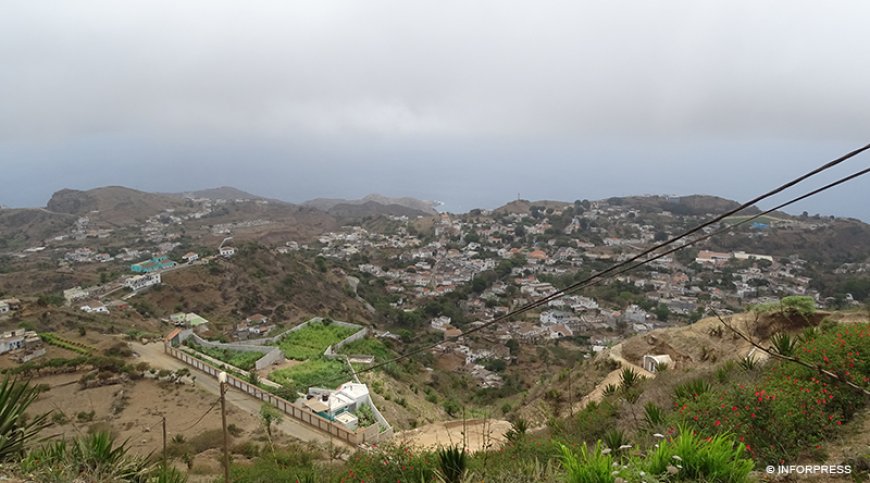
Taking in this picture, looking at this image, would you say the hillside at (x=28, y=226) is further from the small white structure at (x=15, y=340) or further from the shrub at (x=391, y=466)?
the shrub at (x=391, y=466)

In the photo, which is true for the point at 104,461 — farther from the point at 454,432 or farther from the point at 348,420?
the point at 348,420

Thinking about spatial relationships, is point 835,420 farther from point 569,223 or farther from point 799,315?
point 569,223

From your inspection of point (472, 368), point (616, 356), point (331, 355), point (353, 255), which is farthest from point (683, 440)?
point (353, 255)

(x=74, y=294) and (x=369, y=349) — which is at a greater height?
(x=369, y=349)

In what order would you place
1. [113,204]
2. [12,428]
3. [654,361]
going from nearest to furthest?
[12,428]
[654,361]
[113,204]

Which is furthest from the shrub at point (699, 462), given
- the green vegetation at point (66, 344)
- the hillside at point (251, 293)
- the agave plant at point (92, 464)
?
the hillside at point (251, 293)

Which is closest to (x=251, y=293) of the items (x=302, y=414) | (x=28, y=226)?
(x=302, y=414)
